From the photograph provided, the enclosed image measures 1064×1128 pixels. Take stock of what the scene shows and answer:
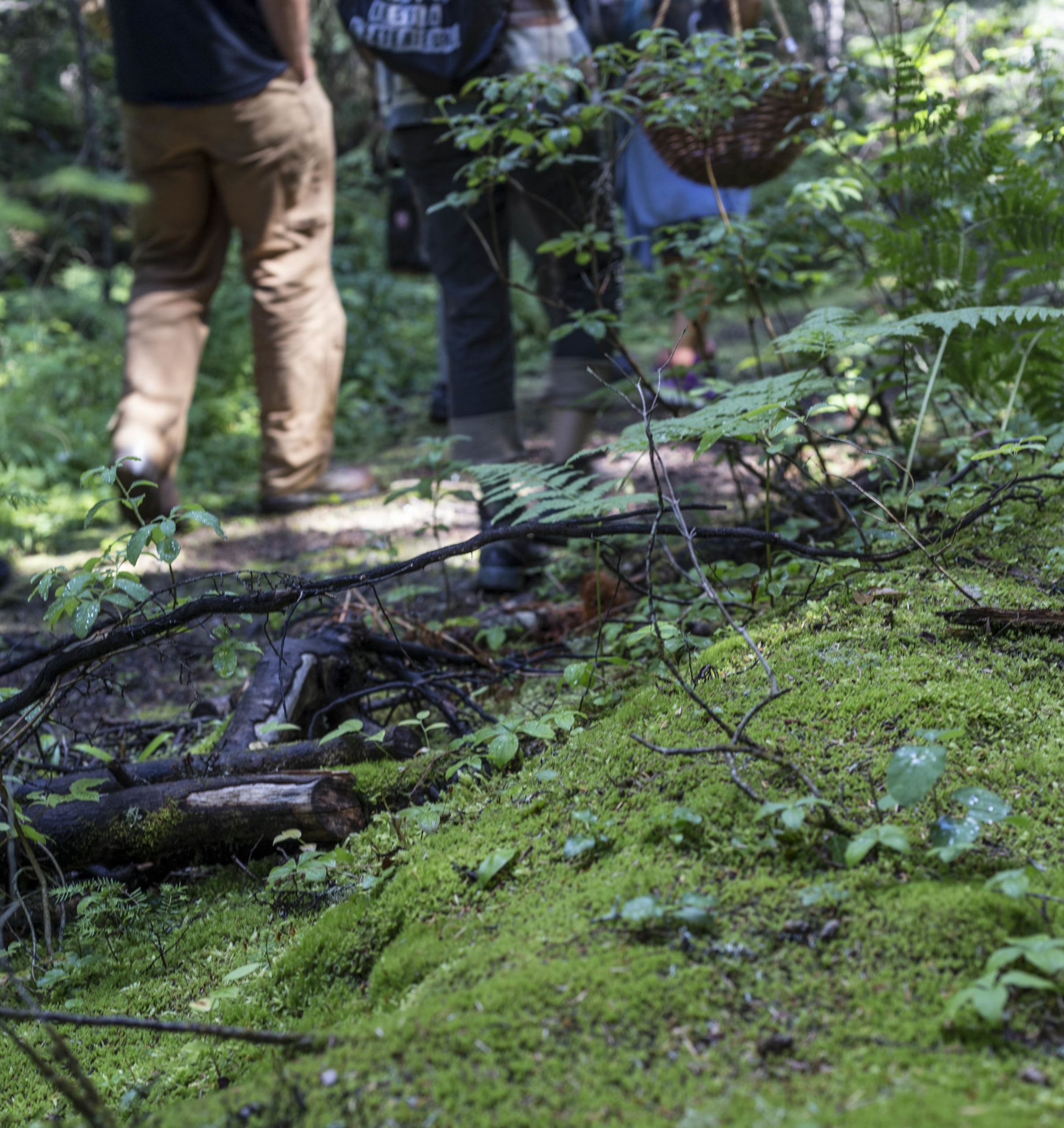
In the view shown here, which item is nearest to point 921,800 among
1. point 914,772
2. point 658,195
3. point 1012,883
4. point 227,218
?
point 914,772

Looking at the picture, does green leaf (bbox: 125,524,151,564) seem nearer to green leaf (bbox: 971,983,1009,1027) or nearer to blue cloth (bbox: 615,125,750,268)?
green leaf (bbox: 971,983,1009,1027)

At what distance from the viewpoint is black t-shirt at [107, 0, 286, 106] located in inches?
163

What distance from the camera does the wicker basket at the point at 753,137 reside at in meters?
3.16

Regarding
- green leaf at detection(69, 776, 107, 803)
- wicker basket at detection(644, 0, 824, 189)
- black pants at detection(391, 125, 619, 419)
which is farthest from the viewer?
black pants at detection(391, 125, 619, 419)

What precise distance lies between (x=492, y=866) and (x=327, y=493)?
162 inches

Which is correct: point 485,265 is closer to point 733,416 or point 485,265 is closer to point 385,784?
point 733,416

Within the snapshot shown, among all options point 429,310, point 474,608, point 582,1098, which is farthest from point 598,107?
point 429,310

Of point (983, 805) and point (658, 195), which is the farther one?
point (658, 195)

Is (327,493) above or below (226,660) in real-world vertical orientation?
below

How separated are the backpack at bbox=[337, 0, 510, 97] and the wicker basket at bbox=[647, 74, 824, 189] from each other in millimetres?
741

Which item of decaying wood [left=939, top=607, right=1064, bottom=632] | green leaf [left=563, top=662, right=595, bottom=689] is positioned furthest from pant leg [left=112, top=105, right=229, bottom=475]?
decaying wood [left=939, top=607, right=1064, bottom=632]

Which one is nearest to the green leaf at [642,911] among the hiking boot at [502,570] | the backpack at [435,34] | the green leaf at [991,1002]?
the green leaf at [991,1002]

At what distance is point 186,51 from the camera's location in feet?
13.8

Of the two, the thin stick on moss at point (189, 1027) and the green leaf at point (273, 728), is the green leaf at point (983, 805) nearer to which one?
the thin stick on moss at point (189, 1027)
